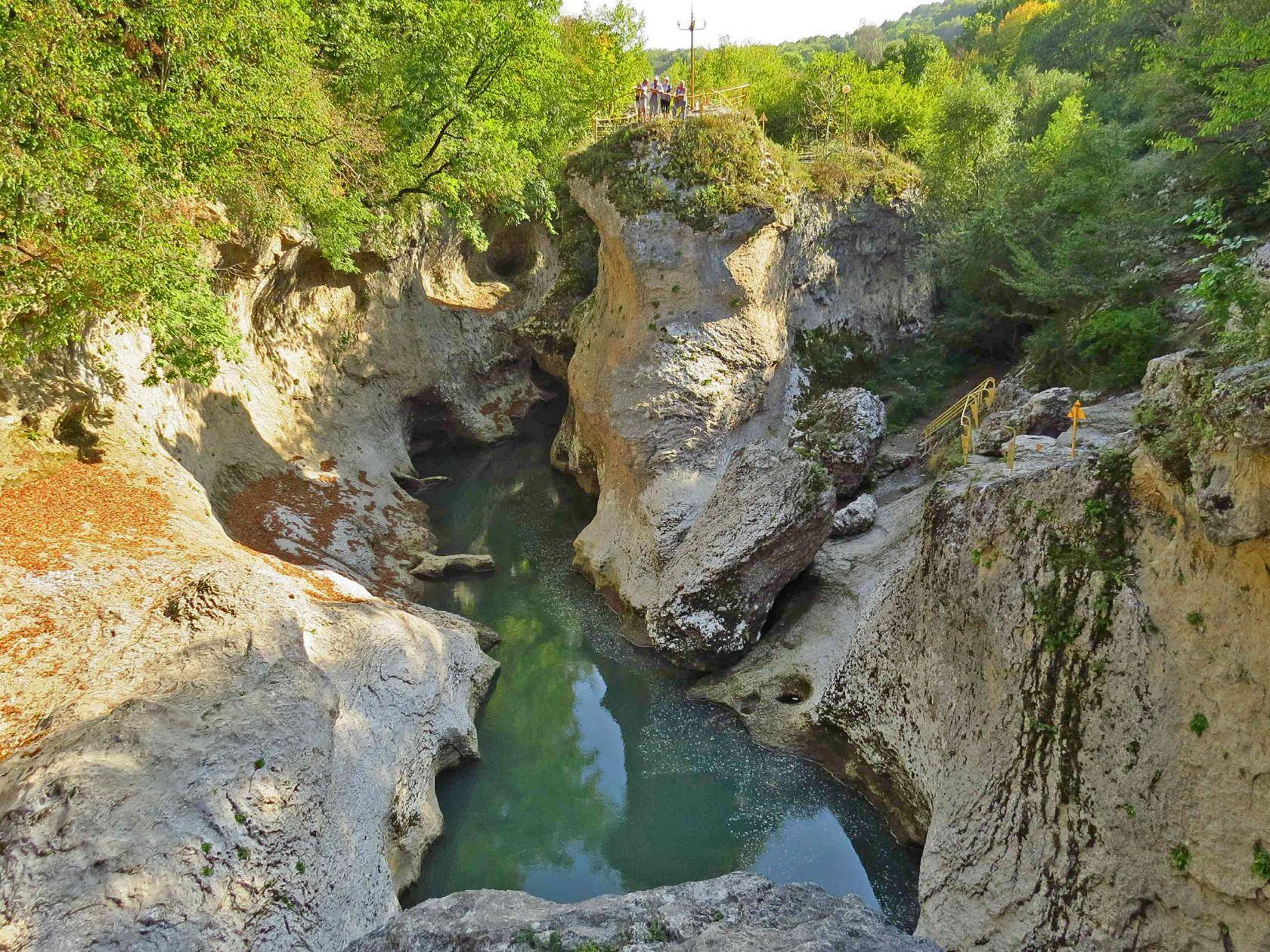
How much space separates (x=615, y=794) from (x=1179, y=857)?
7275mm

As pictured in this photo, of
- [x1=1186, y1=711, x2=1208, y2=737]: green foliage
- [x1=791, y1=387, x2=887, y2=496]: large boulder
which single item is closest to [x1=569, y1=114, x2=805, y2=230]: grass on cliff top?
[x1=791, y1=387, x2=887, y2=496]: large boulder

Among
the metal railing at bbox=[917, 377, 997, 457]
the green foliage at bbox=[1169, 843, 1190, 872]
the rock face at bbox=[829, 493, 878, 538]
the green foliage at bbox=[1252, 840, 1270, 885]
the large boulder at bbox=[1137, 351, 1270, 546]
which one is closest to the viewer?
the large boulder at bbox=[1137, 351, 1270, 546]

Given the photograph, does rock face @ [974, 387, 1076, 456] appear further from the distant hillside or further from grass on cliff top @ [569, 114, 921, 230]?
the distant hillside

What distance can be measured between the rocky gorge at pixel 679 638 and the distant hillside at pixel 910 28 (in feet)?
304

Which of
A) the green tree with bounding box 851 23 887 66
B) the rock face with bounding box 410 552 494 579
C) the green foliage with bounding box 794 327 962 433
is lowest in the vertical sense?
the rock face with bounding box 410 552 494 579

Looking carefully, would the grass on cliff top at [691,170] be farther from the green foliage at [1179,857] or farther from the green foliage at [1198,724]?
the green foliage at [1179,857]

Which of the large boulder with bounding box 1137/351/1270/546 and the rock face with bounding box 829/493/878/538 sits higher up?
the large boulder with bounding box 1137/351/1270/546

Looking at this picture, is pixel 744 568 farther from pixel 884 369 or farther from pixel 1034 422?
pixel 884 369

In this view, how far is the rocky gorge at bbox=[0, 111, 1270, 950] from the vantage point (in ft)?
19.6

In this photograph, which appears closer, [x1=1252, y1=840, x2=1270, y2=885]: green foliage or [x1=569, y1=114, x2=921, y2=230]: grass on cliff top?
[x1=1252, y1=840, x2=1270, y2=885]: green foliage

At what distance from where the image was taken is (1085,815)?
6.62 m

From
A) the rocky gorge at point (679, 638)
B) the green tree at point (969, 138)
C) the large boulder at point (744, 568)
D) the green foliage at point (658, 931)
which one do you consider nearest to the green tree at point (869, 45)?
the green tree at point (969, 138)

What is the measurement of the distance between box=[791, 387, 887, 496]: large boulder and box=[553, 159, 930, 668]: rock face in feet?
0.28

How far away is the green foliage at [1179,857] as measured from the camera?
5.88 m
